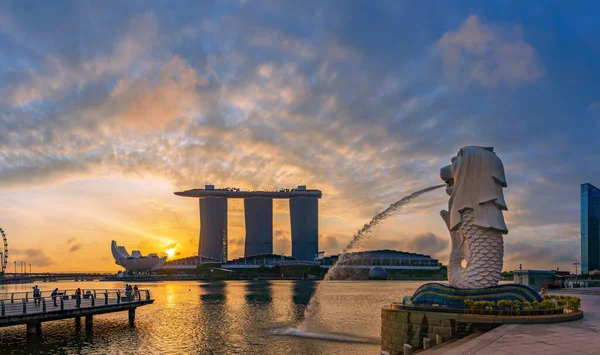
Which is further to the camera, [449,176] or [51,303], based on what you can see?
[51,303]

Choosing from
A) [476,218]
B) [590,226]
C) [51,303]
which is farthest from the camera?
[590,226]

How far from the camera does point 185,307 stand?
6003 centimetres

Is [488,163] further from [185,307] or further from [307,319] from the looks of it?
[185,307]

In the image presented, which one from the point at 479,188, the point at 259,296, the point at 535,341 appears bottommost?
the point at 259,296

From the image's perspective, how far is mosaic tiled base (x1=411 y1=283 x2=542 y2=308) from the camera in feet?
77.5

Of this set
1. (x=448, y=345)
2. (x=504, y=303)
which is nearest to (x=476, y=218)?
(x=504, y=303)

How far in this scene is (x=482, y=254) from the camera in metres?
25.9

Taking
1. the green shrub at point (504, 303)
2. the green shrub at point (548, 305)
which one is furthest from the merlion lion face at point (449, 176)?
the green shrub at point (548, 305)

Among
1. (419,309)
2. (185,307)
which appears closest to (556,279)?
(185,307)

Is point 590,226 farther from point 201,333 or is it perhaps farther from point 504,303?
point 504,303

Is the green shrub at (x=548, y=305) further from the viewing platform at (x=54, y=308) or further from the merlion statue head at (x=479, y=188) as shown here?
the viewing platform at (x=54, y=308)

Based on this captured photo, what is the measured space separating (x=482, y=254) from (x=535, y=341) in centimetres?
823

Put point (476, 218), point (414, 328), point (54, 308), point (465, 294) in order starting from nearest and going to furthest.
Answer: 1. point (414, 328)
2. point (465, 294)
3. point (476, 218)
4. point (54, 308)

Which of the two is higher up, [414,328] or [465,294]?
[465,294]
